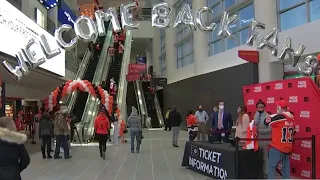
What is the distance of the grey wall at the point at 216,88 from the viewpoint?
605 inches

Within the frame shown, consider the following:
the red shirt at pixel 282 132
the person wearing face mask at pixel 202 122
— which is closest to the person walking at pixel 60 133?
the person wearing face mask at pixel 202 122

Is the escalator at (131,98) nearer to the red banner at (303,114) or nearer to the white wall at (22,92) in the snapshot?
the white wall at (22,92)

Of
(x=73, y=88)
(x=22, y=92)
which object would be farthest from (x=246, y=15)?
(x=22, y=92)

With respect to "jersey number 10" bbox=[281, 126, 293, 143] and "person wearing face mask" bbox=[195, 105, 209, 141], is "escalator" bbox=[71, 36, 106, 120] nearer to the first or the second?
"person wearing face mask" bbox=[195, 105, 209, 141]

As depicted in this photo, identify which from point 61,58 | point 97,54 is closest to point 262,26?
point 61,58

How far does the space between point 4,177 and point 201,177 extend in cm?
489

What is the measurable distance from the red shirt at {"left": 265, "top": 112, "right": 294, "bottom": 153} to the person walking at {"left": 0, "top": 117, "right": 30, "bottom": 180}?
423 centimetres

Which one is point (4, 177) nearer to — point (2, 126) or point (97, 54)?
point (2, 126)

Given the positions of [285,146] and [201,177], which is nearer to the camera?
[285,146]

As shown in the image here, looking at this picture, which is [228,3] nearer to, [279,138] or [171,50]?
[171,50]

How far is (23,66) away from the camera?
937 centimetres

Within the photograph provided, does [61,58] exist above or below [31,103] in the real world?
above

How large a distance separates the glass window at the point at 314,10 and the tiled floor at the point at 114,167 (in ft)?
19.8

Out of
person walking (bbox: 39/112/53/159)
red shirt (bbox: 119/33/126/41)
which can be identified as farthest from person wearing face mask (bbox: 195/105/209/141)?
red shirt (bbox: 119/33/126/41)
